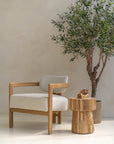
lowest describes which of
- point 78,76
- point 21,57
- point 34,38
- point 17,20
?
point 78,76

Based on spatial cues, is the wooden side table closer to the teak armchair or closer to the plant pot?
the teak armchair

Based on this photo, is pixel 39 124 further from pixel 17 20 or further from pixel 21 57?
pixel 17 20

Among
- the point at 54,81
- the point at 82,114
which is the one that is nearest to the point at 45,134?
the point at 82,114

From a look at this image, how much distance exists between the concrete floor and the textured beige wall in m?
0.68

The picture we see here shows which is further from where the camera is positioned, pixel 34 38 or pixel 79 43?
pixel 34 38

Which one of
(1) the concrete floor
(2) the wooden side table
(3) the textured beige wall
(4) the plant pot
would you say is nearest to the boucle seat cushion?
(2) the wooden side table

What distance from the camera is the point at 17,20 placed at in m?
4.48

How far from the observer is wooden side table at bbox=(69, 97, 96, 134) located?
3.09 metres

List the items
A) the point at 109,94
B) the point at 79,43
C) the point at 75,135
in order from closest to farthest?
the point at 75,135 < the point at 79,43 < the point at 109,94

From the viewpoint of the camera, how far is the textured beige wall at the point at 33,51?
171 inches

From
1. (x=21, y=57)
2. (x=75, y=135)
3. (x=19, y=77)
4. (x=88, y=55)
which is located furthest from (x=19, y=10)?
(x=75, y=135)

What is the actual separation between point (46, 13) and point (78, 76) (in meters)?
1.22

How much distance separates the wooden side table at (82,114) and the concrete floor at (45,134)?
0.09 m

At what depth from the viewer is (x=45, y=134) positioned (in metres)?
3.13
